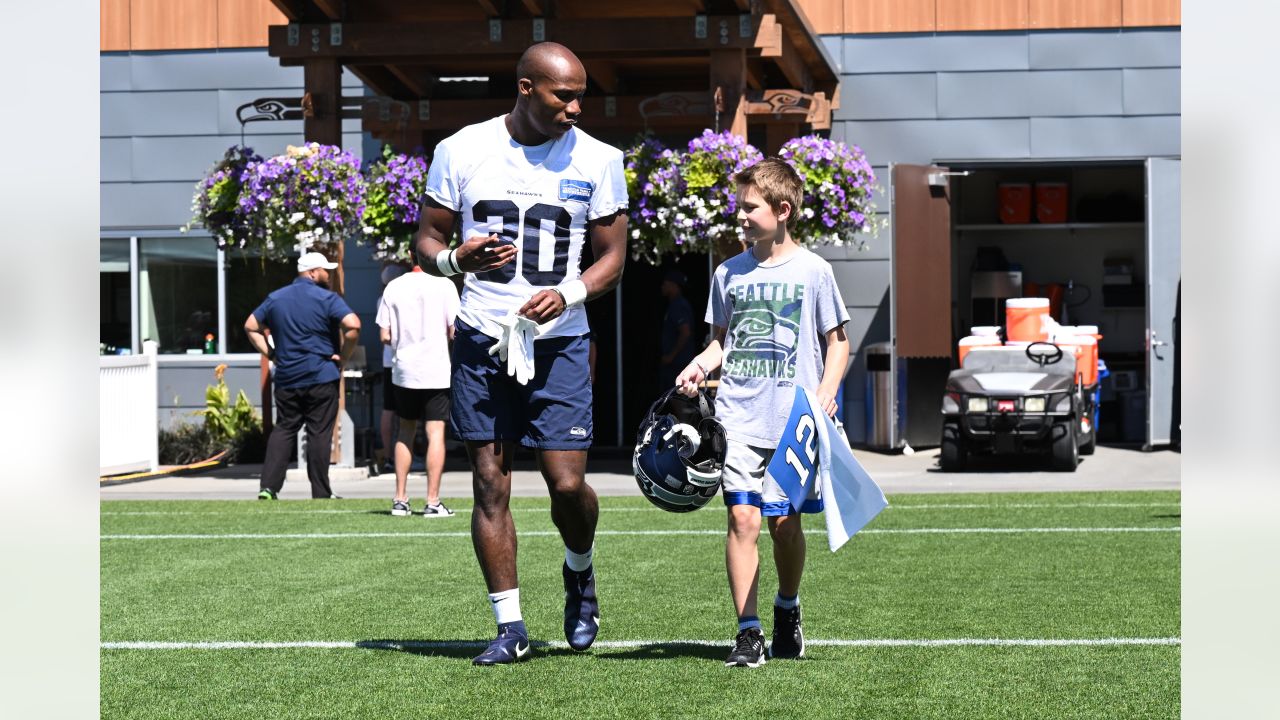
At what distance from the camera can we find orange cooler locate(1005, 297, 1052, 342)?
51.1ft

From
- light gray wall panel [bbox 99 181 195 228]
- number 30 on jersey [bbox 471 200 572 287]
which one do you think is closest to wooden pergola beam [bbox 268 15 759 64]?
light gray wall panel [bbox 99 181 195 228]

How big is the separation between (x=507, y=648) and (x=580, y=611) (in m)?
0.38

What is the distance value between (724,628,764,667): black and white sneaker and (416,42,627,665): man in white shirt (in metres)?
0.58

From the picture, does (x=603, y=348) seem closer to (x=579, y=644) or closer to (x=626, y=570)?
(x=626, y=570)

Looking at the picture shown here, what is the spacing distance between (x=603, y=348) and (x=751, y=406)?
12.5 metres

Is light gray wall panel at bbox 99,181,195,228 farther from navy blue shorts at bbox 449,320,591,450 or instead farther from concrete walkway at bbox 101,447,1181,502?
navy blue shorts at bbox 449,320,591,450

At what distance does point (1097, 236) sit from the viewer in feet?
66.9

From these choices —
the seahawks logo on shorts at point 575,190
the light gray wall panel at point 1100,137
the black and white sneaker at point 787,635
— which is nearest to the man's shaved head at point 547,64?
the seahawks logo on shorts at point 575,190

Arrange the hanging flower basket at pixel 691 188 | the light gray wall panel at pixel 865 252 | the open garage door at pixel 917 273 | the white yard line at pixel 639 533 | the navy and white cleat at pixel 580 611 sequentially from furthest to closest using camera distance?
the light gray wall panel at pixel 865 252
the open garage door at pixel 917 273
the hanging flower basket at pixel 691 188
the white yard line at pixel 639 533
the navy and white cleat at pixel 580 611

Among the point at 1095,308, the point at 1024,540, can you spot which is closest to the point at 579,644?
the point at 1024,540

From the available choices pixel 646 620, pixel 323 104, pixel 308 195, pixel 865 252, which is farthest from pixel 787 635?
pixel 865 252

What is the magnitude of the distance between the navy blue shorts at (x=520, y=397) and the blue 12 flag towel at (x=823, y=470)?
2.17 ft

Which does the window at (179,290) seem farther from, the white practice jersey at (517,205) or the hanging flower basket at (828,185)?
the white practice jersey at (517,205)

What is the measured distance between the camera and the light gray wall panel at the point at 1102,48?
16.9 m
